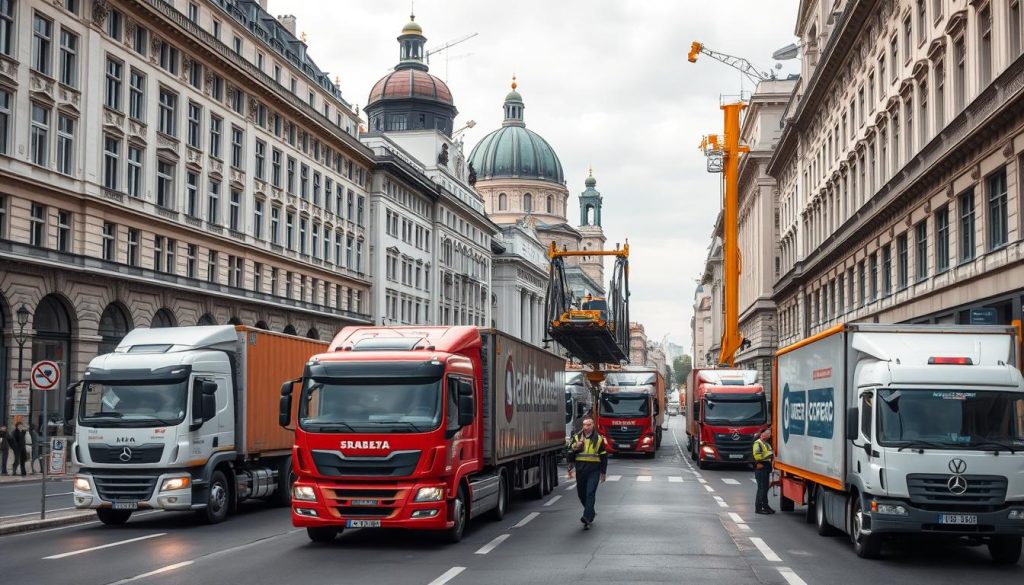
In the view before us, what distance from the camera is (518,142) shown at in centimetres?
18175


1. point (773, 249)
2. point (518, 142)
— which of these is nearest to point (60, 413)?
point (773, 249)

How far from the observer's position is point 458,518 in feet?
58.4

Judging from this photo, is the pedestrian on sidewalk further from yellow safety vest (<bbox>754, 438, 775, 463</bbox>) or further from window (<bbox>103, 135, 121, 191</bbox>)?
window (<bbox>103, 135, 121, 191</bbox>)

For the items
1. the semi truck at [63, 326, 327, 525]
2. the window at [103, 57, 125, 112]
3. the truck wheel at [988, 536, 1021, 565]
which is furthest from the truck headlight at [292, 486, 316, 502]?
the window at [103, 57, 125, 112]

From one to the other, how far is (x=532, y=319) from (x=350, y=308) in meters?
67.3

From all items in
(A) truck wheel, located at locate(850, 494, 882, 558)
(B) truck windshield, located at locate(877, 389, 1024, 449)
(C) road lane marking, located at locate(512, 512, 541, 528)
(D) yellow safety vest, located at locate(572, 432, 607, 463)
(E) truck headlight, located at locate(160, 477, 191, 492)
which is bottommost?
(C) road lane marking, located at locate(512, 512, 541, 528)

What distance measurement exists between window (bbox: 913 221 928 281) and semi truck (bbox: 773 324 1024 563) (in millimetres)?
22530

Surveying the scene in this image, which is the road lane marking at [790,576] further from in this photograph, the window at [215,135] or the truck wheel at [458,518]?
the window at [215,135]

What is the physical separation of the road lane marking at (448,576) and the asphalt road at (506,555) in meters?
0.02

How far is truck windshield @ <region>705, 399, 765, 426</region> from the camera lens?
41.2 metres

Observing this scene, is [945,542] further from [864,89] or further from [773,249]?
[773,249]

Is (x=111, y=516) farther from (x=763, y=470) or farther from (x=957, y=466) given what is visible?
(x=957, y=466)

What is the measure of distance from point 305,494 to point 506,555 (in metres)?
2.98

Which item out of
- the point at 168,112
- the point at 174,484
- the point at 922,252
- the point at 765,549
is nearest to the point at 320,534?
the point at 174,484
